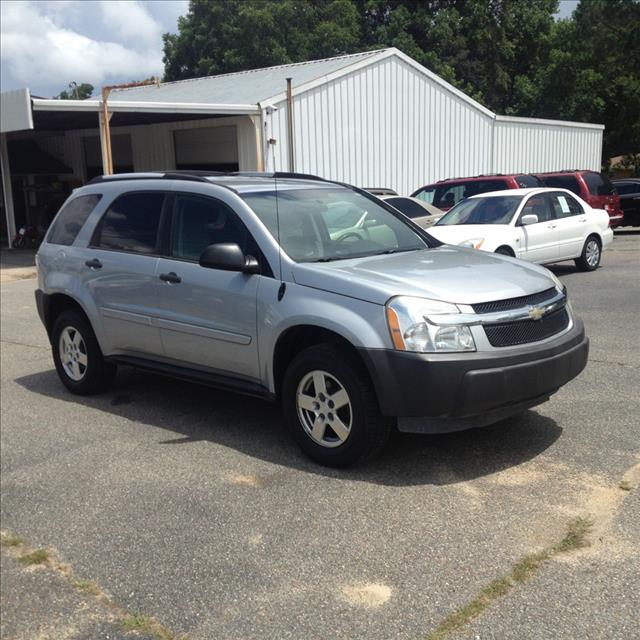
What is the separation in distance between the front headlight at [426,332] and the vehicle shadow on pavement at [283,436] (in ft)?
2.69

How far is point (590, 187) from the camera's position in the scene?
61.6ft

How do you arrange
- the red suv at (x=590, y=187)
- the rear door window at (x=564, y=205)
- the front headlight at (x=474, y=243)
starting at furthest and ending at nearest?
the red suv at (x=590, y=187) < the rear door window at (x=564, y=205) < the front headlight at (x=474, y=243)

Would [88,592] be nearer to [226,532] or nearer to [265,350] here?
[226,532]

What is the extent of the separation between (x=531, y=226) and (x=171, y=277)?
8.12 meters

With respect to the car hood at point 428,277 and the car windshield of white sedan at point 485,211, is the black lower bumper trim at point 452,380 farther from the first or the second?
the car windshield of white sedan at point 485,211

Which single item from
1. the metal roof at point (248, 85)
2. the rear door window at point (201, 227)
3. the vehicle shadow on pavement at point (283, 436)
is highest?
the metal roof at point (248, 85)

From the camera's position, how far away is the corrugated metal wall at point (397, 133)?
22.4 m

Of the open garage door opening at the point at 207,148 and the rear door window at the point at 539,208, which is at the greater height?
the open garage door opening at the point at 207,148

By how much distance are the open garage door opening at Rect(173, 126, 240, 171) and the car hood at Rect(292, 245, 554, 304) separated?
18.3 meters

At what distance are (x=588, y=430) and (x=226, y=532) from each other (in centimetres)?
264

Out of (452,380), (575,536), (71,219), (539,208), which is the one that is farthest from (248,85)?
(575,536)

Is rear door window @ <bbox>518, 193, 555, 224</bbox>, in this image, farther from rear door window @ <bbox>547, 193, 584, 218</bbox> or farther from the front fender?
the front fender

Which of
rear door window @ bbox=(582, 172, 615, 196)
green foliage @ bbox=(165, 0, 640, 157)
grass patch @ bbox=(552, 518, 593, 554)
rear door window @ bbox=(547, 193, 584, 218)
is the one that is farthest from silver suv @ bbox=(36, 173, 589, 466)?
green foliage @ bbox=(165, 0, 640, 157)

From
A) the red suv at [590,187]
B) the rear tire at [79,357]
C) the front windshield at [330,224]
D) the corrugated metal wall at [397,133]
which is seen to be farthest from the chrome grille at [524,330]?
the corrugated metal wall at [397,133]
